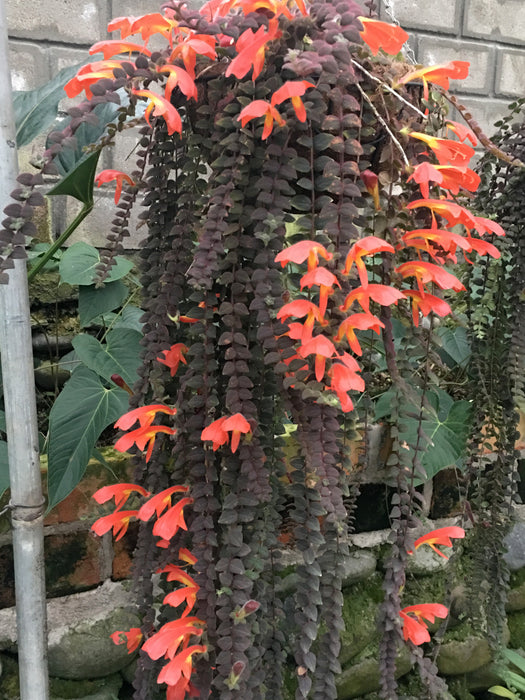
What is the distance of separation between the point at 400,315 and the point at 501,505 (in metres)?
0.64

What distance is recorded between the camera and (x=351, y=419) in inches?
25.4

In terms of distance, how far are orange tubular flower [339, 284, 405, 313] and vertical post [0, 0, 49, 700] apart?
44cm

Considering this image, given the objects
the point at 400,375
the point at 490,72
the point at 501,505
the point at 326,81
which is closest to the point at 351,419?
the point at 400,375

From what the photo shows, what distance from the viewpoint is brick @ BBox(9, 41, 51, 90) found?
4.19 ft

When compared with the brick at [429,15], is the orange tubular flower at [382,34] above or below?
below

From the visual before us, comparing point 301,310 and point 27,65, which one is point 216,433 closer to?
point 301,310

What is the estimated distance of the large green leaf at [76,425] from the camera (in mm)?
859

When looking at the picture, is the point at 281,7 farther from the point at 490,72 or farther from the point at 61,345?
the point at 490,72

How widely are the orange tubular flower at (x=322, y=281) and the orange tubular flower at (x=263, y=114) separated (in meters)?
0.14

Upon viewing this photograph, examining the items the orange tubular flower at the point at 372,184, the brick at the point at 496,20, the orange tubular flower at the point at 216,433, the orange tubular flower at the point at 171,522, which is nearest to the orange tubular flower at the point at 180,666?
the orange tubular flower at the point at 171,522

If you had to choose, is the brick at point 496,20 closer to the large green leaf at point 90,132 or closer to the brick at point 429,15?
the brick at point 429,15

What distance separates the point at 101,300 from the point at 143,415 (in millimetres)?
430

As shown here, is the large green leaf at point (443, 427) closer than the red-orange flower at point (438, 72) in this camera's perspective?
No

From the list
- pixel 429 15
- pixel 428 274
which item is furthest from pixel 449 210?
pixel 429 15
